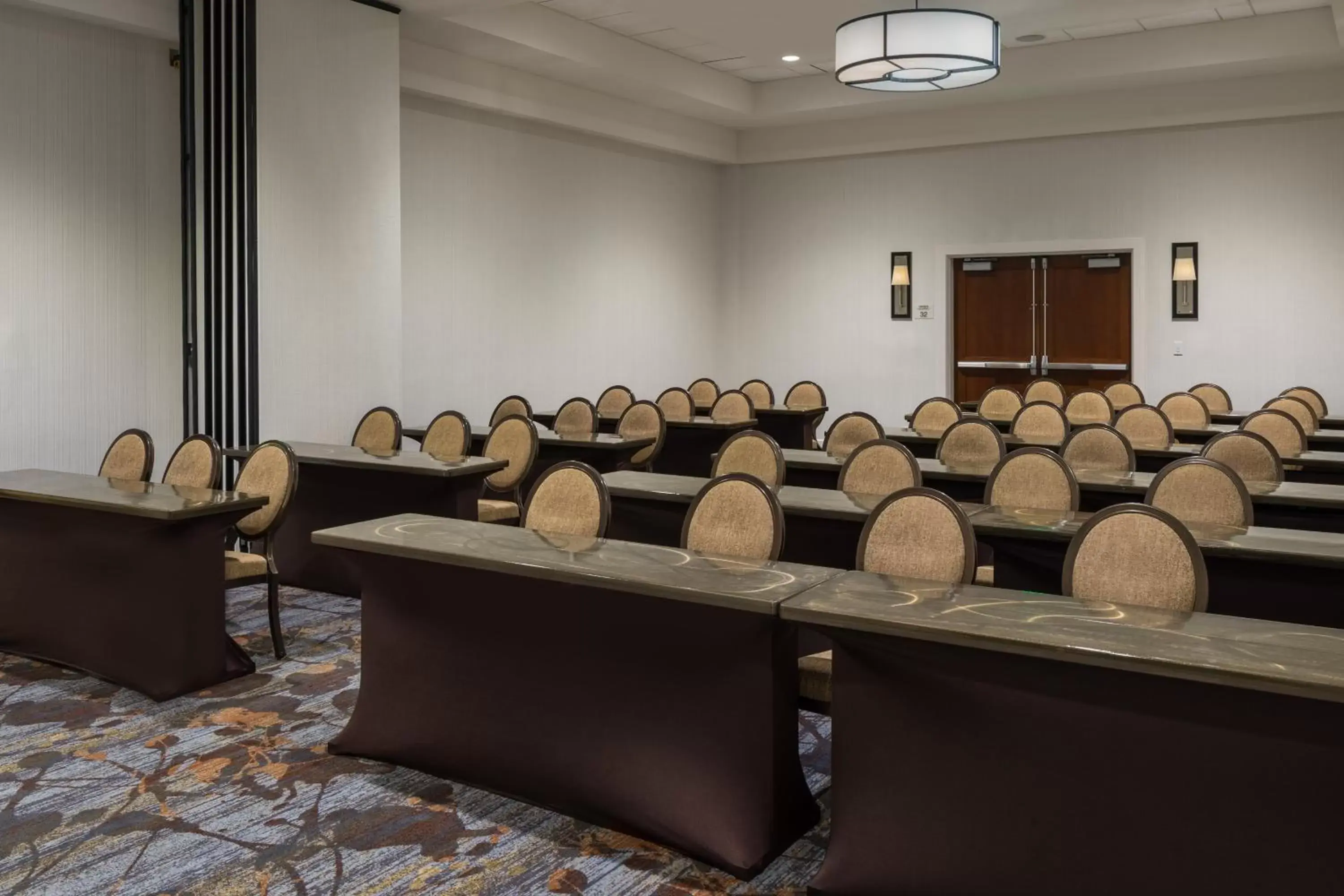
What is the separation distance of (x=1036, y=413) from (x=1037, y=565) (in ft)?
11.8

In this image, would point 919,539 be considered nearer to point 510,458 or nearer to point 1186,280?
point 510,458

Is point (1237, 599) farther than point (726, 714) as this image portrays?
Yes

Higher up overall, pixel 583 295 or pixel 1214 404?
pixel 583 295

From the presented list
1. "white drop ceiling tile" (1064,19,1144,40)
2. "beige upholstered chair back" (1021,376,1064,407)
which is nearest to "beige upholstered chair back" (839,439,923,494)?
"beige upholstered chair back" (1021,376,1064,407)

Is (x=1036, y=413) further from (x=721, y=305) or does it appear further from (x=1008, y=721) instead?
(x=721, y=305)

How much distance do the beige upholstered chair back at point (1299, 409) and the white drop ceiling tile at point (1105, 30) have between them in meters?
3.55

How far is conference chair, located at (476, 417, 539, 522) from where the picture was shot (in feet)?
21.8

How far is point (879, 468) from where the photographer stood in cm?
518

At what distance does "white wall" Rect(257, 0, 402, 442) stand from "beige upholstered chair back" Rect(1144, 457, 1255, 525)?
543 centimetres

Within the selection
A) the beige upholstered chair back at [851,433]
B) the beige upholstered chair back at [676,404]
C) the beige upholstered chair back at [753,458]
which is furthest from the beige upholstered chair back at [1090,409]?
the beige upholstered chair back at [753,458]

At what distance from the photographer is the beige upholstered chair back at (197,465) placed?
547cm

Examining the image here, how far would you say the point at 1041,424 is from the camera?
7.56 meters

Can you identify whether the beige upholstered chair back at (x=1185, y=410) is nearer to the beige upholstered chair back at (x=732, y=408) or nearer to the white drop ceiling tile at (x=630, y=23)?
the beige upholstered chair back at (x=732, y=408)

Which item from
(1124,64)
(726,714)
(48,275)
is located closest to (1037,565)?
(726,714)
